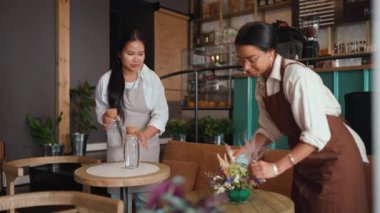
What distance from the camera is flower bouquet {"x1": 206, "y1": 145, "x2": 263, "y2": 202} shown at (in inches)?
58.4

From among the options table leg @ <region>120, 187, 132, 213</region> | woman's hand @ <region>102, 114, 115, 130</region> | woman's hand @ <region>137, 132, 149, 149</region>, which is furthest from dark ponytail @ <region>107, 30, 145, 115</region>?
table leg @ <region>120, 187, 132, 213</region>

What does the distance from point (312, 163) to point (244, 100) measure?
2.22m

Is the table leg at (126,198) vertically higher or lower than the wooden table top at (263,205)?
lower

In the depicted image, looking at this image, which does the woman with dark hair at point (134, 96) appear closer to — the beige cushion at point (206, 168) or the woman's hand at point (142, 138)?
the woman's hand at point (142, 138)

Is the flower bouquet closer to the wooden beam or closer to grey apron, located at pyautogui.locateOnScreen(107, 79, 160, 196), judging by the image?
grey apron, located at pyautogui.locateOnScreen(107, 79, 160, 196)

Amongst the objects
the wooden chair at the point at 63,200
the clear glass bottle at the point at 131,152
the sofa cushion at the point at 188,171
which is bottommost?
the sofa cushion at the point at 188,171

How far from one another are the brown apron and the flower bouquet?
0.21 metres

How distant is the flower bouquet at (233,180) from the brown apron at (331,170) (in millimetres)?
209

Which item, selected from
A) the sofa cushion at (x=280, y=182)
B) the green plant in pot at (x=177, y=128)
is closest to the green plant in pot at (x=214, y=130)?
the green plant in pot at (x=177, y=128)

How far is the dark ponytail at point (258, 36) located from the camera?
134cm

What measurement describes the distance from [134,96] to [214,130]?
1449 millimetres

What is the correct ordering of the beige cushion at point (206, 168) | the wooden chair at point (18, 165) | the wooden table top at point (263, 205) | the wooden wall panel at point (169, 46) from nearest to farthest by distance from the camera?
1. the wooden table top at point (263, 205)
2. the wooden chair at point (18, 165)
3. the beige cushion at point (206, 168)
4. the wooden wall panel at point (169, 46)

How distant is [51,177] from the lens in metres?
3.64

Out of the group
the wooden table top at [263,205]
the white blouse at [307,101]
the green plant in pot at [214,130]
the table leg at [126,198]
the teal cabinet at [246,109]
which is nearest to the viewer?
the white blouse at [307,101]
